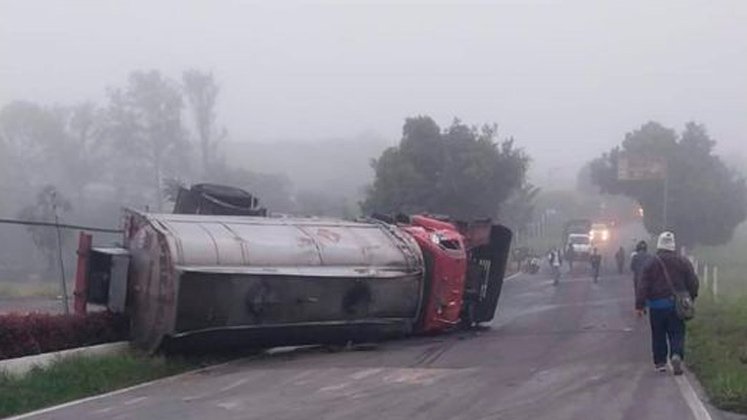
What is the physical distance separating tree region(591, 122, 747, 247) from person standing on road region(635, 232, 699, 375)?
53942 mm

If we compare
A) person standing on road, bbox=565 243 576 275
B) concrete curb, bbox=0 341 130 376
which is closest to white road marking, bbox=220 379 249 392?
concrete curb, bbox=0 341 130 376

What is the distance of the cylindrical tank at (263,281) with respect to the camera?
18688 mm

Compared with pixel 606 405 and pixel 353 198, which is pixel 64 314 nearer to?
pixel 606 405

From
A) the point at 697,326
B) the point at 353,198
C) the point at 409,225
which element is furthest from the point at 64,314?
the point at 353,198

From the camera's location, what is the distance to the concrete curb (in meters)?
Result: 16.3

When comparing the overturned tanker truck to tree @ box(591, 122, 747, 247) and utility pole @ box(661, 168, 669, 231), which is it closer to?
utility pole @ box(661, 168, 669, 231)

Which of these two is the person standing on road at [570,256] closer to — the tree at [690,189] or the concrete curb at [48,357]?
the tree at [690,189]

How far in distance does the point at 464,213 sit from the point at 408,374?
36.7 metres

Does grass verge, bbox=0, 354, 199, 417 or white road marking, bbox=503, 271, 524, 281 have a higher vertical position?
white road marking, bbox=503, 271, 524, 281

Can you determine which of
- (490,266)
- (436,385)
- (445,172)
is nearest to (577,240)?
(445,172)

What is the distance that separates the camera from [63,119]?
51.9 metres

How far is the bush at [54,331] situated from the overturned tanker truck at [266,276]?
1.14 ft

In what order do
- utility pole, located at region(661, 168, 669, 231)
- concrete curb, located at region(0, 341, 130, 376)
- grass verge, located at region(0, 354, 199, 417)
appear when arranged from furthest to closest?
utility pole, located at region(661, 168, 669, 231) < concrete curb, located at region(0, 341, 130, 376) < grass verge, located at region(0, 354, 199, 417)

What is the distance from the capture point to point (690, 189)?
72188 mm
